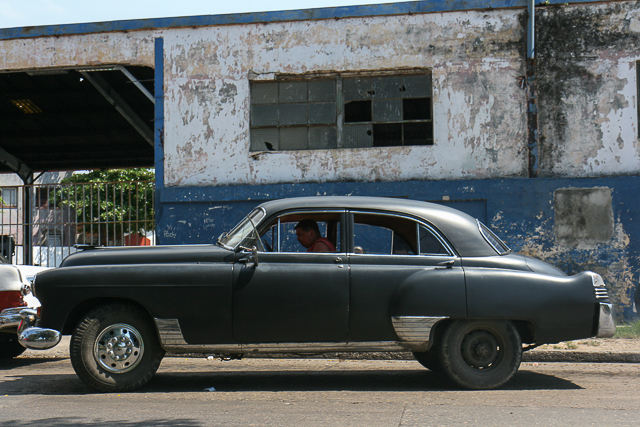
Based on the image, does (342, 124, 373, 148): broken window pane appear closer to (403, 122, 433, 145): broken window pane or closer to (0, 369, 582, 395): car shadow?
(403, 122, 433, 145): broken window pane

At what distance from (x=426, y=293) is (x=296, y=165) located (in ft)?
19.1

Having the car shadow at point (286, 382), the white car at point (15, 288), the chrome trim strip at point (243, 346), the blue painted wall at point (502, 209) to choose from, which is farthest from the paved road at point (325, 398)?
the blue painted wall at point (502, 209)

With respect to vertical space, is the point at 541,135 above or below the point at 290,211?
above

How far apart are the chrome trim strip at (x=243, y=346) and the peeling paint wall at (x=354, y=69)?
18.1 ft

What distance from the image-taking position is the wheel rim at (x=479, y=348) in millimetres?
5621

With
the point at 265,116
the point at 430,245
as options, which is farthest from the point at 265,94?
the point at 430,245

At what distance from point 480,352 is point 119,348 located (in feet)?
10.2

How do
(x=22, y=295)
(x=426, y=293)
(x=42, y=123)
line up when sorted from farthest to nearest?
(x=42, y=123) → (x=22, y=295) → (x=426, y=293)

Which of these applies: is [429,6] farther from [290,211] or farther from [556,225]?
[290,211]

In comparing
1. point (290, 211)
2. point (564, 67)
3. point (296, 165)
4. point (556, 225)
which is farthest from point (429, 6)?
point (290, 211)

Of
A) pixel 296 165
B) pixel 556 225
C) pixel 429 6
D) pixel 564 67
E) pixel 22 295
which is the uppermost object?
pixel 429 6

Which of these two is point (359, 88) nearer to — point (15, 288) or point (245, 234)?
point (245, 234)

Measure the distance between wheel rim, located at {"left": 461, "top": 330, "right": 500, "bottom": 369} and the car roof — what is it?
2.30 feet

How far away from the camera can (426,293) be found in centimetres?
552
